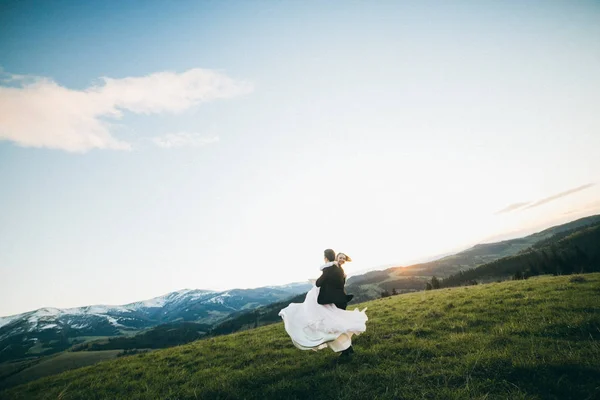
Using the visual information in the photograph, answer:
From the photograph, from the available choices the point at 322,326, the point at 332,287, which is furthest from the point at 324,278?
the point at 322,326

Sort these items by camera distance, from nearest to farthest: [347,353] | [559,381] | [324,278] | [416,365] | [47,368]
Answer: [559,381]
[416,365]
[347,353]
[324,278]
[47,368]

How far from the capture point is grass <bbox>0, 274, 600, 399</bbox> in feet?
22.5

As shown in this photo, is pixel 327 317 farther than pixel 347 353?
No

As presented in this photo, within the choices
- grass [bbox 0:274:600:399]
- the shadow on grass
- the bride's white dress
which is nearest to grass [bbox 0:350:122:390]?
grass [bbox 0:274:600:399]

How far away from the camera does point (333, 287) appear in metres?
10.6

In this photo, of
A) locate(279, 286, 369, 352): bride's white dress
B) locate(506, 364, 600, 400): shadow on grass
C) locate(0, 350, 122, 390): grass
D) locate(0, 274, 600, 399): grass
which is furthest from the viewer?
locate(0, 350, 122, 390): grass

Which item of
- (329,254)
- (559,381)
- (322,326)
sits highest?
(329,254)

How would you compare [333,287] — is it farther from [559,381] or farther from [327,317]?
[559,381]

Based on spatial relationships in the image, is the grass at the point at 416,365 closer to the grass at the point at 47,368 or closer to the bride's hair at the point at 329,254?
Answer: the bride's hair at the point at 329,254

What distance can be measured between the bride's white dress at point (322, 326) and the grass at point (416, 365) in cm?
73

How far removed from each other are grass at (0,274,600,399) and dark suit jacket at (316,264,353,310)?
1958mm

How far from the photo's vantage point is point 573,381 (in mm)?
6441

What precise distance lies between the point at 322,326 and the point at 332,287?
1515mm

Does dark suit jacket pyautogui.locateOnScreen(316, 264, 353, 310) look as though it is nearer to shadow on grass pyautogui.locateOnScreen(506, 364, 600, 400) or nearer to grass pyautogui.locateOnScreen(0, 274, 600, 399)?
grass pyautogui.locateOnScreen(0, 274, 600, 399)
